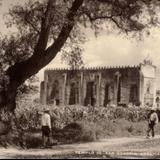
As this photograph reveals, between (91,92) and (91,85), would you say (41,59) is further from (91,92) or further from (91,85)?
(91,92)

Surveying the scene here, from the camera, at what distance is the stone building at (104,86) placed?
68750 mm

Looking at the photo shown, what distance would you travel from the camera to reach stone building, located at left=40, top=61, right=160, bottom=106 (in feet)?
226

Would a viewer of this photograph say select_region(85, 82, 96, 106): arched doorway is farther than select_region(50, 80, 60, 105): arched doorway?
No

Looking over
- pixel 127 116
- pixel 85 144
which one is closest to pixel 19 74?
pixel 85 144

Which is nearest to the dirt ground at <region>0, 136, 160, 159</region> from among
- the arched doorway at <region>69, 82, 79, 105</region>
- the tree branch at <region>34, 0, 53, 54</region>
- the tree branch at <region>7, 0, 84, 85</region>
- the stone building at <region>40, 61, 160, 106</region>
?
the tree branch at <region>7, 0, 84, 85</region>

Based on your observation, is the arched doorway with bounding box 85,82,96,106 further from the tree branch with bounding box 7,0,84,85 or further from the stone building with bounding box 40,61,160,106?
the tree branch with bounding box 7,0,84,85

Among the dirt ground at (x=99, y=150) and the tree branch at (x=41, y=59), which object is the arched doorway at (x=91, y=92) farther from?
the tree branch at (x=41, y=59)

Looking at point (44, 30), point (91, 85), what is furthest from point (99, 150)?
point (91, 85)

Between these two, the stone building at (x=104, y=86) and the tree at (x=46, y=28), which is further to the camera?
the stone building at (x=104, y=86)

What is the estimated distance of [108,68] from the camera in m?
71.8

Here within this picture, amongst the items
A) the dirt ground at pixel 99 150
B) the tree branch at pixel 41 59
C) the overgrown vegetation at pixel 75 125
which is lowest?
the dirt ground at pixel 99 150

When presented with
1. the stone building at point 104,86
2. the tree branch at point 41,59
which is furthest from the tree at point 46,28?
the stone building at point 104,86

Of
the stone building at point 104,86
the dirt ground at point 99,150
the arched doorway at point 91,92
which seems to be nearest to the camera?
the dirt ground at point 99,150

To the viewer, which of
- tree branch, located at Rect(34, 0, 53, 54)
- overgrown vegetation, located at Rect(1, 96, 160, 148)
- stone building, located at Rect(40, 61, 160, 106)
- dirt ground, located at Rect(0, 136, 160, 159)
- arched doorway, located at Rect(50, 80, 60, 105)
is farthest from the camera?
arched doorway, located at Rect(50, 80, 60, 105)
